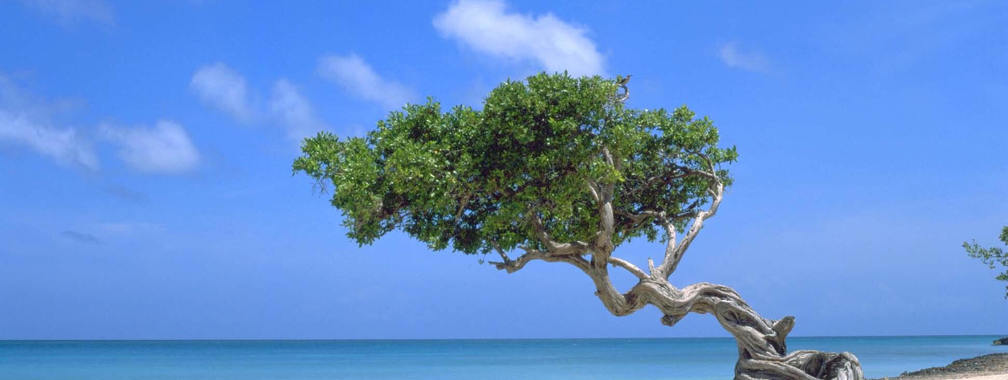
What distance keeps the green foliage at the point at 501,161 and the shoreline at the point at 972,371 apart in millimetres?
5941

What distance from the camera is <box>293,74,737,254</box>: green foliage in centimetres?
1209

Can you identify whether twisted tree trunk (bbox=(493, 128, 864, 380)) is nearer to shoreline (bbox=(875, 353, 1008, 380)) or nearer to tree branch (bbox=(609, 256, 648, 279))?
tree branch (bbox=(609, 256, 648, 279))

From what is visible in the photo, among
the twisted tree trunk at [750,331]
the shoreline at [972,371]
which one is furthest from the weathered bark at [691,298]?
the shoreline at [972,371]

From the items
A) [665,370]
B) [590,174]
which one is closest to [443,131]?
[590,174]

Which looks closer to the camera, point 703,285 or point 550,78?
point 550,78

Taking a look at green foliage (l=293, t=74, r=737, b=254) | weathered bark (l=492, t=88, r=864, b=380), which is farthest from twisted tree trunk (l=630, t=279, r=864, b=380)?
green foliage (l=293, t=74, r=737, b=254)

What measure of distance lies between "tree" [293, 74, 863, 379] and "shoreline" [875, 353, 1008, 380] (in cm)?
247

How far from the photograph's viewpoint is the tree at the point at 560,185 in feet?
39.8

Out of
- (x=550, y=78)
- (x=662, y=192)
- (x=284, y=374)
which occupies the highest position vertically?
(x=550, y=78)

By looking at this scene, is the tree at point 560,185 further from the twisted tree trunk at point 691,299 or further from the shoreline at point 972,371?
the shoreline at point 972,371

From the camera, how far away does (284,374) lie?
40219mm

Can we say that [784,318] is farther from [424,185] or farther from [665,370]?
[665,370]

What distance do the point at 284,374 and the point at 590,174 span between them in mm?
31515

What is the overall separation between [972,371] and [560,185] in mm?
9389
